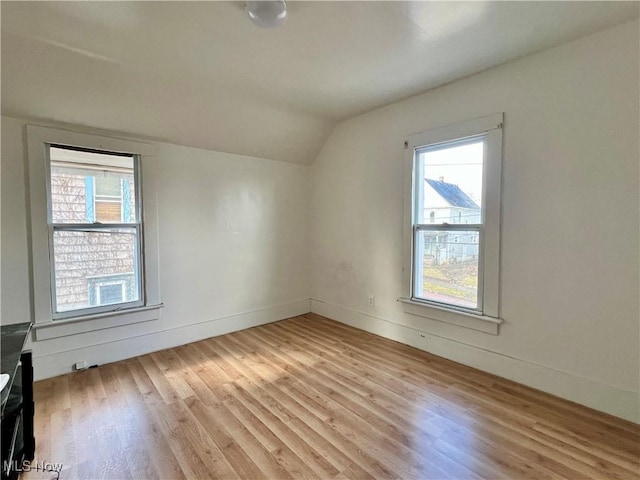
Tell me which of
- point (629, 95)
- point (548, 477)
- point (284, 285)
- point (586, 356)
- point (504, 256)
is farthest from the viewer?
point (284, 285)

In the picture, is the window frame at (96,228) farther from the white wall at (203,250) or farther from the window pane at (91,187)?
the white wall at (203,250)

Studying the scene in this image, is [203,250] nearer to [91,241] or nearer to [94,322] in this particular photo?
[91,241]

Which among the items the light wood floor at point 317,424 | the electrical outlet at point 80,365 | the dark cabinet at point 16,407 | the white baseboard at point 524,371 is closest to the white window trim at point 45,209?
the electrical outlet at point 80,365

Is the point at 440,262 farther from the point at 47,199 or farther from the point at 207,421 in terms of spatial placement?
the point at 47,199

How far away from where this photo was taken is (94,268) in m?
2.87

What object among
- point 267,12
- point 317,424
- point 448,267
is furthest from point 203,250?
point 448,267

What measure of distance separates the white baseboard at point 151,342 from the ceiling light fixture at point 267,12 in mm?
2953

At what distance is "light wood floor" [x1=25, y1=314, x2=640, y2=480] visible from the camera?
1649 millimetres

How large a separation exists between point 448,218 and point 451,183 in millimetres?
330

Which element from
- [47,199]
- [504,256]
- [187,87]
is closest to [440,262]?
[504,256]

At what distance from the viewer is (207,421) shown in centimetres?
204

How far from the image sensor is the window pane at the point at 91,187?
268cm

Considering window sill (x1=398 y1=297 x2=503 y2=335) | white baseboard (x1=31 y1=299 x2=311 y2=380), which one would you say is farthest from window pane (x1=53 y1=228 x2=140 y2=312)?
window sill (x1=398 y1=297 x2=503 y2=335)

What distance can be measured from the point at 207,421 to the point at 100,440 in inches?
23.7
